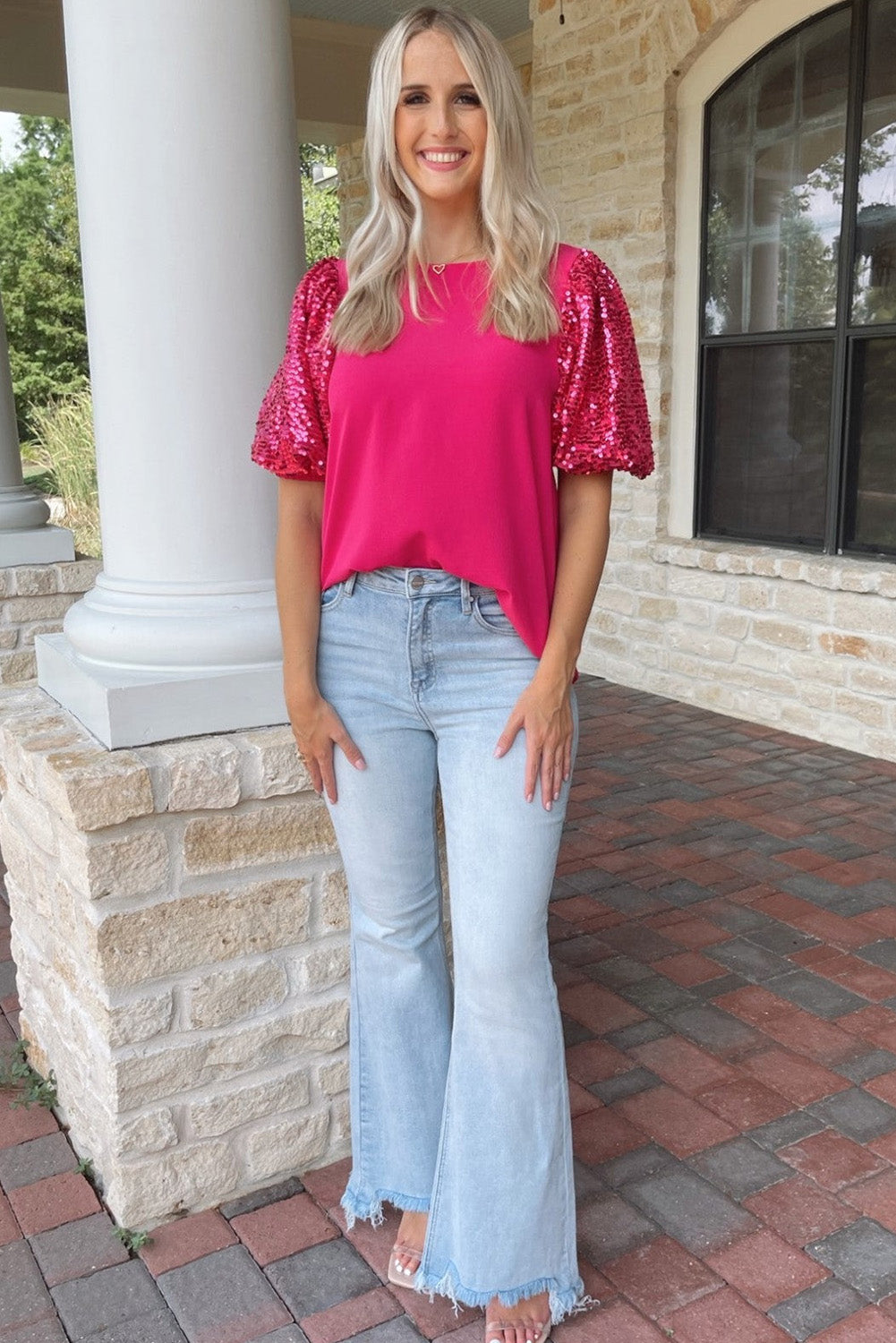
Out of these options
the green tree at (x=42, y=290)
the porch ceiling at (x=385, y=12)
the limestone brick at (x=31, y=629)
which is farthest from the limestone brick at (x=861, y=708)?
the green tree at (x=42, y=290)

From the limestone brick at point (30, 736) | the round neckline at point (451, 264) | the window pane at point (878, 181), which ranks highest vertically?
the window pane at point (878, 181)

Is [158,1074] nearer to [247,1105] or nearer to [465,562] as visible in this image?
[247,1105]

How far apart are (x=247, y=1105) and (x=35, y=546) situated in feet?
8.50

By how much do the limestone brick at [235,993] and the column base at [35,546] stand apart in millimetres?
2470

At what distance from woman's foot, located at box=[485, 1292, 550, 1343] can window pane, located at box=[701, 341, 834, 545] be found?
3811 millimetres

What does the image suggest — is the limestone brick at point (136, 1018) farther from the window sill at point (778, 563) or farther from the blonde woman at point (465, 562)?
the window sill at point (778, 563)

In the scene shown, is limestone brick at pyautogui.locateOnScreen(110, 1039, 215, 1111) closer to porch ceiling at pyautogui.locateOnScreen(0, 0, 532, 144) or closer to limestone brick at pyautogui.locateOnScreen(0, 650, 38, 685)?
limestone brick at pyautogui.locateOnScreen(0, 650, 38, 685)

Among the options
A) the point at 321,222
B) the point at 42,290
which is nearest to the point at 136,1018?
the point at 321,222

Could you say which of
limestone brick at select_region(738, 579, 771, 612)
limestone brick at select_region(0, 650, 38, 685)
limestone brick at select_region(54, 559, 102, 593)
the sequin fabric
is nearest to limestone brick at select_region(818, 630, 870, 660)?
limestone brick at select_region(738, 579, 771, 612)

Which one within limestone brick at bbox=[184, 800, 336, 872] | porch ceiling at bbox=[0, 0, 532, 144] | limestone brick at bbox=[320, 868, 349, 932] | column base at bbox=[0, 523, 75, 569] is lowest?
limestone brick at bbox=[320, 868, 349, 932]

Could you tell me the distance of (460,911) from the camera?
173 centimetres

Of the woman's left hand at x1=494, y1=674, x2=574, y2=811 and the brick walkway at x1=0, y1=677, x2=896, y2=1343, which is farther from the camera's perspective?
the brick walkway at x1=0, y1=677, x2=896, y2=1343

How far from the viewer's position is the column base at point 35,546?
4137 millimetres

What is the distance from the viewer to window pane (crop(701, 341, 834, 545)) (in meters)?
5.01
